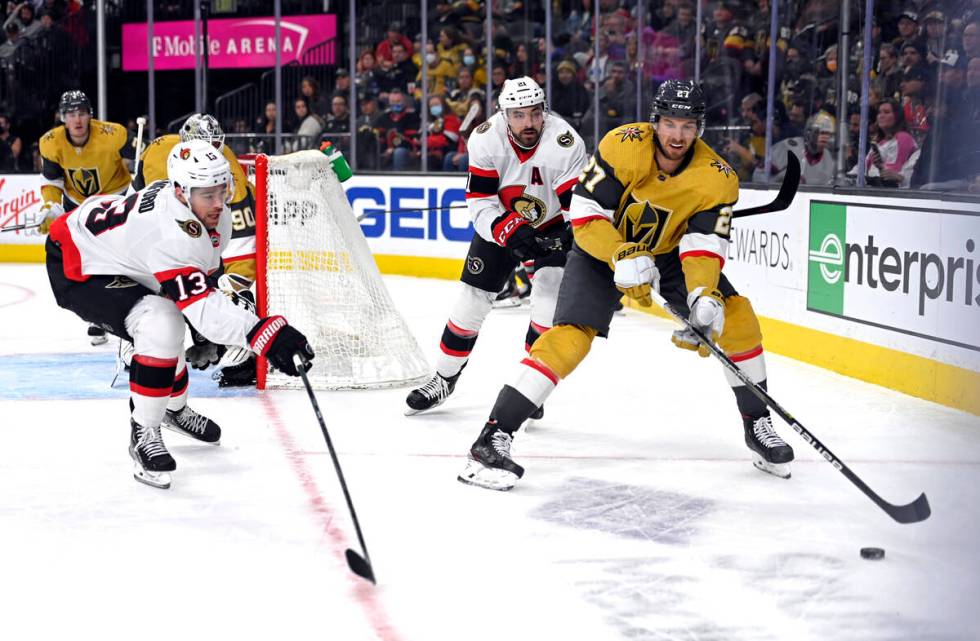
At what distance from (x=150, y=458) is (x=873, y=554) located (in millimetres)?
1907

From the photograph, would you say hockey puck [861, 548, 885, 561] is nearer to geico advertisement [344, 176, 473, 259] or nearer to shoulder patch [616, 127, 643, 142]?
shoulder patch [616, 127, 643, 142]

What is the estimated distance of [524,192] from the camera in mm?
4156

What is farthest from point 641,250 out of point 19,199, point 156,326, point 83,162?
point 19,199

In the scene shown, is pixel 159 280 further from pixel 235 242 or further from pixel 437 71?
pixel 437 71

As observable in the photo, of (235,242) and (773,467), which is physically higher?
(235,242)

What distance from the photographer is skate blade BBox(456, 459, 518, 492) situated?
341cm

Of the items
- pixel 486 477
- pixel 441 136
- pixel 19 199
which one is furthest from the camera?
pixel 19 199

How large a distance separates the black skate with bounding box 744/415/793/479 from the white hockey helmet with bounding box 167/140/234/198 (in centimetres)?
161

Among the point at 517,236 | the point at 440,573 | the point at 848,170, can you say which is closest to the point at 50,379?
the point at 517,236

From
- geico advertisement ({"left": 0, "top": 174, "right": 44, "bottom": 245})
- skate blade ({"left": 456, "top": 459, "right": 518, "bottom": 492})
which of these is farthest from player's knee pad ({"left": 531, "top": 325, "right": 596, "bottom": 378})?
geico advertisement ({"left": 0, "top": 174, "right": 44, "bottom": 245})

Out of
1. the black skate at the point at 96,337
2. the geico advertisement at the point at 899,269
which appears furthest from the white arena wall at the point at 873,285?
the black skate at the point at 96,337

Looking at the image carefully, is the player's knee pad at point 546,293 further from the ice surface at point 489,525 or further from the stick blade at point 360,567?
the stick blade at point 360,567

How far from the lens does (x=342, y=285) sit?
511 centimetres

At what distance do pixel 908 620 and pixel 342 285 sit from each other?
3.09 metres
